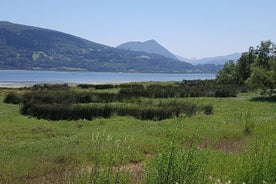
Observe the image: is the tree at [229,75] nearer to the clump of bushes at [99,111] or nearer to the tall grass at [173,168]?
the clump of bushes at [99,111]

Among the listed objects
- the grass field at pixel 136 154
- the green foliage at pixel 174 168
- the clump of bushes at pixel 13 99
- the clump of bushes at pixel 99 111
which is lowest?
the clump of bushes at pixel 13 99

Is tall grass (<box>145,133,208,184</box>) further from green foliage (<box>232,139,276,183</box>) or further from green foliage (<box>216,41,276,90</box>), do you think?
green foliage (<box>216,41,276,90</box>)

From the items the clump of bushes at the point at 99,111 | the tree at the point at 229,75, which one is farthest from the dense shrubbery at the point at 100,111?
the tree at the point at 229,75

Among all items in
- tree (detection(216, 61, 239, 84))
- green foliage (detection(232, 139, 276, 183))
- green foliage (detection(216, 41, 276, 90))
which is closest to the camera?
green foliage (detection(232, 139, 276, 183))

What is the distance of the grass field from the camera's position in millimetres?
6871

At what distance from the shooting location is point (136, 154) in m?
13.6

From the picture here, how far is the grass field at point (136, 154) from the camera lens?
22.5 feet

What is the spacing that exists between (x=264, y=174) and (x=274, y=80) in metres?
33.6

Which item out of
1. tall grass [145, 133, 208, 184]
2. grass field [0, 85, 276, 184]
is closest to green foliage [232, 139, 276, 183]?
grass field [0, 85, 276, 184]

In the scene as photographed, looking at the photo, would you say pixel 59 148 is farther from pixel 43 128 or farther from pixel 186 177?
pixel 186 177

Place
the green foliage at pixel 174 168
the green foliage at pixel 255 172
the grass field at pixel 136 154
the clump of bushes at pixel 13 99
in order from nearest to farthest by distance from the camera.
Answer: the green foliage at pixel 174 168, the grass field at pixel 136 154, the green foliage at pixel 255 172, the clump of bushes at pixel 13 99

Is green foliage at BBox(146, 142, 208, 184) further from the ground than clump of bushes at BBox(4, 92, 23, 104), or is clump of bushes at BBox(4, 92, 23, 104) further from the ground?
green foliage at BBox(146, 142, 208, 184)

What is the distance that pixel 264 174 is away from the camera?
7785 millimetres

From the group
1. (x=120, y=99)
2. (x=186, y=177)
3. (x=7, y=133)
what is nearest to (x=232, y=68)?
(x=120, y=99)
